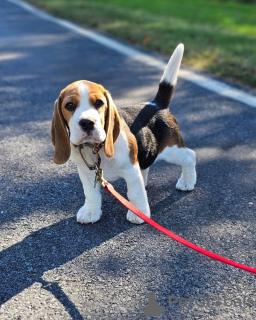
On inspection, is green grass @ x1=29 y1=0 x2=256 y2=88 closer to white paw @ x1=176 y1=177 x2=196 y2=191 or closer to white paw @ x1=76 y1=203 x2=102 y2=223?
white paw @ x1=176 y1=177 x2=196 y2=191

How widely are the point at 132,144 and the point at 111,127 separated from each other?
0.27 m

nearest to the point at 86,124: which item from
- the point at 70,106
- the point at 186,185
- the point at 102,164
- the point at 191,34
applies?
the point at 70,106

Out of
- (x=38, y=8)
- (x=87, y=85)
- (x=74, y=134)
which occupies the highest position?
(x=87, y=85)

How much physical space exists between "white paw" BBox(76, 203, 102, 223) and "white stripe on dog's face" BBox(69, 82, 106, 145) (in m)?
0.64

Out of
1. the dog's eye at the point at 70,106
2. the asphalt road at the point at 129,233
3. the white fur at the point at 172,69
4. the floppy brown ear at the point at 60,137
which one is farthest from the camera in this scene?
the white fur at the point at 172,69

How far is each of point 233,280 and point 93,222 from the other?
107 centimetres

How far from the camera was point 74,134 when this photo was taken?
2.65 meters

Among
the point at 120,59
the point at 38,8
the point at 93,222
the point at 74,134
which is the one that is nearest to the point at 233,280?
the point at 93,222

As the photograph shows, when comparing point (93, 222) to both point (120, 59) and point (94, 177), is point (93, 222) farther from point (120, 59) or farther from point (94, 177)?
point (120, 59)

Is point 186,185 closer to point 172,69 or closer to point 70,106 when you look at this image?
point 172,69

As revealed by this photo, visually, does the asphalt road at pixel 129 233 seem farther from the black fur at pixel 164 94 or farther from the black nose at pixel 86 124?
the black nose at pixel 86 124

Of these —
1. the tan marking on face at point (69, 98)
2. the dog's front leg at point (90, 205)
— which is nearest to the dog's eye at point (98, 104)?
the tan marking on face at point (69, 98)

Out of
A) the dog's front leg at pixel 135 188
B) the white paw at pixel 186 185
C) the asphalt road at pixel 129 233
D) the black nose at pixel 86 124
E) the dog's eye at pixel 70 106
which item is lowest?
the asphalt road at pixel 129 233

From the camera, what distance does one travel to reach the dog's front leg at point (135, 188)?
2.99 meters
